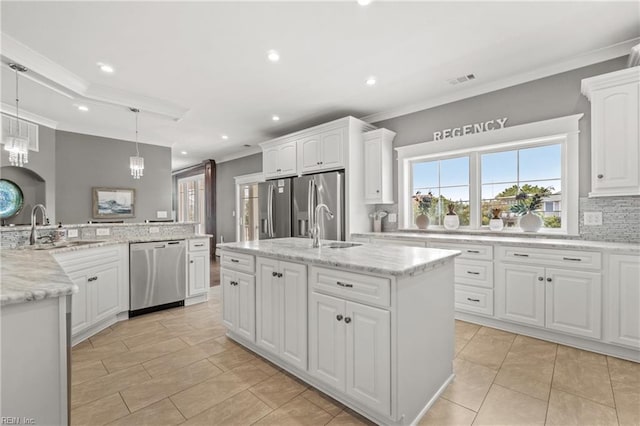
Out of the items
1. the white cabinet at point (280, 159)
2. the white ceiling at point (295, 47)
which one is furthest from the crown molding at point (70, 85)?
the white cabinet at point (280, 159)

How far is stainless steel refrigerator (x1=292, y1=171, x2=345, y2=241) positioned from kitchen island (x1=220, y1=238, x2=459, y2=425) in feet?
5.71

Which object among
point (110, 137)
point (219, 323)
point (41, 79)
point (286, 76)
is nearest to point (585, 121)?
point (286, 76)

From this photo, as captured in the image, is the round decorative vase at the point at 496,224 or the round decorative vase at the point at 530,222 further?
the round decorative vase at the point at 496,224

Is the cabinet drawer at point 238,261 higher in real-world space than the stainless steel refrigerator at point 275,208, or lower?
lower

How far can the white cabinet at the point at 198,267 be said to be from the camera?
12.6ft

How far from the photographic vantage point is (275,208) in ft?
16.0

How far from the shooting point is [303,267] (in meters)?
1.98

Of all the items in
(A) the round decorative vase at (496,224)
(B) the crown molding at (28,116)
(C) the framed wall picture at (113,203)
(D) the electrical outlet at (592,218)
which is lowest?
(A) the round decorative vase at (496,224)

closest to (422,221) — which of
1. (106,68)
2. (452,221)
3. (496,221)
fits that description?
(452,221)

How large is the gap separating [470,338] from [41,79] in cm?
517

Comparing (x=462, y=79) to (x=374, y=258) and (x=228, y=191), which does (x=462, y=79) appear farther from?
(x=228, y=191)

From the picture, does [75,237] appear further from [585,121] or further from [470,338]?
[585,121]

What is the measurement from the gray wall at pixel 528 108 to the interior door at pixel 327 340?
2.89 metres

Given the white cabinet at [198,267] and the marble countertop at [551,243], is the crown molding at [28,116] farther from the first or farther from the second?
the marble countertop at [551,243]
